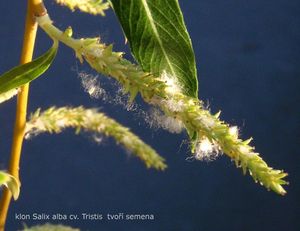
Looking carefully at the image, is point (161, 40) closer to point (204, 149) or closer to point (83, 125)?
point (204, 149)

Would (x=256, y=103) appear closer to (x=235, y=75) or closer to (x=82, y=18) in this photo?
(x=235, y=75)

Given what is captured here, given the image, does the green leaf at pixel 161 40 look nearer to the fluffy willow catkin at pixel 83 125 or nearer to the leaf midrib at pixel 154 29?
the leaf midrib at pixel 154 29

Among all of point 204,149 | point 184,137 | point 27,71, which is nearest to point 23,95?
point 27,71

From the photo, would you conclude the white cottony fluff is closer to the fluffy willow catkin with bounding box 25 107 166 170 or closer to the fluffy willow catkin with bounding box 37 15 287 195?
the fluffy willow catkin with bounding box 37 15 287 195

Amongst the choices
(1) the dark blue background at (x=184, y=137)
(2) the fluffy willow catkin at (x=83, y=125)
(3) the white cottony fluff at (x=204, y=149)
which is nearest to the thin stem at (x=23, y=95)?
(2) the fluffy willow catkin at (x=83, y=125)

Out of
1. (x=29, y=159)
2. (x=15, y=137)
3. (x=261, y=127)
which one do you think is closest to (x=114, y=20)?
(x=29, y=159)

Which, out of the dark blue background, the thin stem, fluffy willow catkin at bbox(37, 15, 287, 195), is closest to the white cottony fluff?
fluffy willow catkin at bbox(37, 15, 287, 195)
